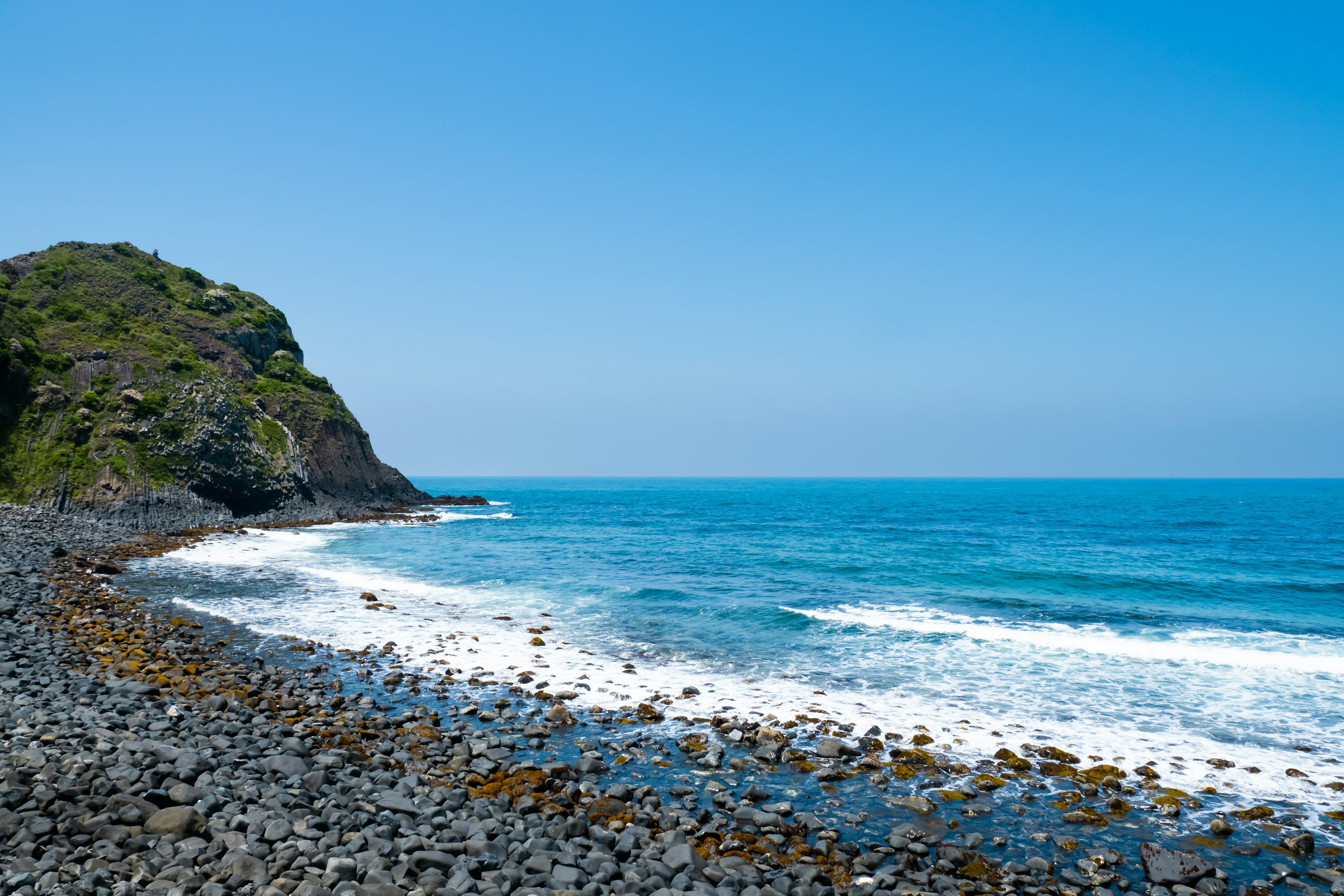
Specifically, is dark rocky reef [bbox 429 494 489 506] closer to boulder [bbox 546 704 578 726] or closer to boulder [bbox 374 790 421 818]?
boulder [bbox 546 704 578 726]

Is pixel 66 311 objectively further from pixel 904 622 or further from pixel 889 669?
pixel 889 669

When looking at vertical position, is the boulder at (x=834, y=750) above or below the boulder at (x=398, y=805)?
below

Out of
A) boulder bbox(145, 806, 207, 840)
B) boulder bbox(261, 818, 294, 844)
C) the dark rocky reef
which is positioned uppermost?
boulder bbox(145, 806, 207, 840)

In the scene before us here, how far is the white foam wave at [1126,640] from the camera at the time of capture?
1991 cm

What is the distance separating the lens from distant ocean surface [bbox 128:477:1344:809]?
14.7 m

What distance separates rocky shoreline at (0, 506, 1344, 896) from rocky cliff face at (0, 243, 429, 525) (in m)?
42.7

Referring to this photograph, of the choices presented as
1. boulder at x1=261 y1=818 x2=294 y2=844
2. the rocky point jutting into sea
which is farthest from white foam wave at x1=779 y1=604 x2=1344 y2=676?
boulder at x1=261 y1=818 x2=294 y2=844

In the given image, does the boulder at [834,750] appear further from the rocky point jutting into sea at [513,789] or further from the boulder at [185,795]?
the boulder at [185,795]

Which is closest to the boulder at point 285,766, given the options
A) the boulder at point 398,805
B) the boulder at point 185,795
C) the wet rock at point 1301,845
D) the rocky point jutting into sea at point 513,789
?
the rocky point jutting into sea at point 513,789

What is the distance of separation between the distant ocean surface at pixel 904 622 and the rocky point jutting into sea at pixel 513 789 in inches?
21.0

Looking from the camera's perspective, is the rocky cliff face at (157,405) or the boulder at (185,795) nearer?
the boulder at (185,795)

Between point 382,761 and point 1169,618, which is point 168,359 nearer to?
point 382,761

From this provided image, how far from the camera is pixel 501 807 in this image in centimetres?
988

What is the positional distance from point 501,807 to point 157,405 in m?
61.0
